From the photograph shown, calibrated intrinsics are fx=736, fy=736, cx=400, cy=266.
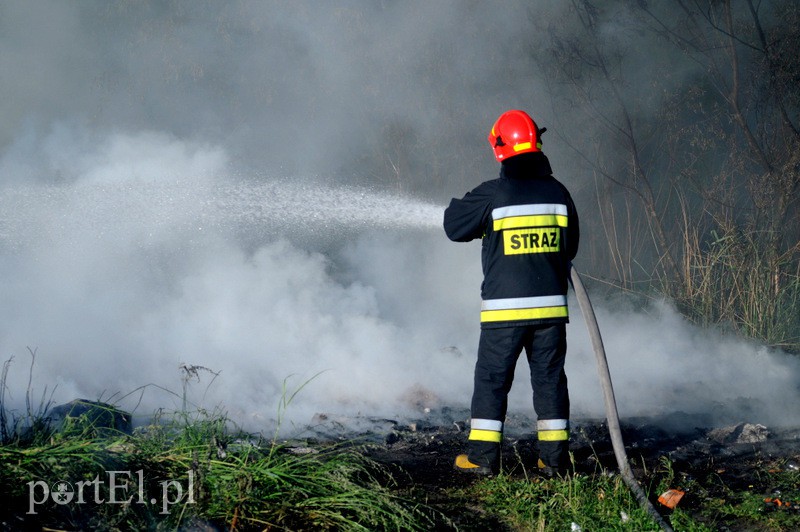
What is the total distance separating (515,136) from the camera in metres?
3.95

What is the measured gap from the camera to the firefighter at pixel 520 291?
390cm

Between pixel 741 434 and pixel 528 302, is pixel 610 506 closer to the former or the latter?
pixel 528 302

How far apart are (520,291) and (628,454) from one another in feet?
4.66

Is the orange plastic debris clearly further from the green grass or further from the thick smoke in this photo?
the thick smoke

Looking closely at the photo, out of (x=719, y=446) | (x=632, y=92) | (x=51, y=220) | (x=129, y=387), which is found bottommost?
(x=719, y=446)

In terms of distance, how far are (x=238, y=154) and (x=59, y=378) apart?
4.02m

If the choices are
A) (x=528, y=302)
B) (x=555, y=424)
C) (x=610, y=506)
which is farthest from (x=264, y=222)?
(x=610, y=506)

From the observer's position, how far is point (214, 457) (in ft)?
9.71

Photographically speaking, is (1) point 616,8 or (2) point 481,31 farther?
(2) point 481,31

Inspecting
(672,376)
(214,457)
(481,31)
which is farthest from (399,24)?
(214,457)

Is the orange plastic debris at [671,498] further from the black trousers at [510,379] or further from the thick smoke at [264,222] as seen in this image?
the thick smoke at [264,222]

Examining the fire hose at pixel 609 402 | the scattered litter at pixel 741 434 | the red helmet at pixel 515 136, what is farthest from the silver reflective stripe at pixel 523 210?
the scattered litter at pixel 741 434

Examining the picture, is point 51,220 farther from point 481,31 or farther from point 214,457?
point 481,31

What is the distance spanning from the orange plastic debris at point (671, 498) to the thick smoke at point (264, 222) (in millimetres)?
2072
